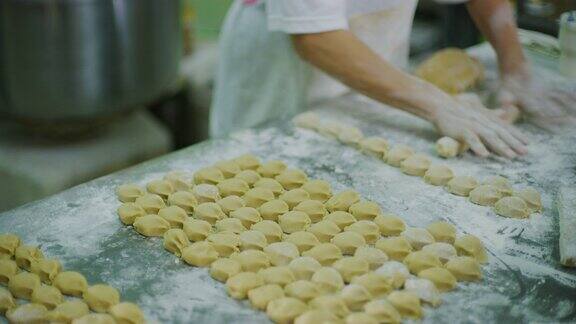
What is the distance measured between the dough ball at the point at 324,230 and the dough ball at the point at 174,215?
317 mm

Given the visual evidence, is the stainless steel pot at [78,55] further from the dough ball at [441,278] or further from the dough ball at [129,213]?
the dough ball at [441,278]

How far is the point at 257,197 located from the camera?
1.90 m

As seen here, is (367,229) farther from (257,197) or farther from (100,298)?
(100,298)

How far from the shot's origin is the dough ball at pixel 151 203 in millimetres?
1848

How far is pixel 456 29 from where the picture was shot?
11.1ft

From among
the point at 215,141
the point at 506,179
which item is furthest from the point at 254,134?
the point at 506,179

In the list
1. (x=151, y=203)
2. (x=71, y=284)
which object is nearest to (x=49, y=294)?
(x=71, y=284)

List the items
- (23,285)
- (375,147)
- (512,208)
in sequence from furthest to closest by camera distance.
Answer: (375,147) < (512,208) < (23,285)

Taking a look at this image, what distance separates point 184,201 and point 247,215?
179 millimetres

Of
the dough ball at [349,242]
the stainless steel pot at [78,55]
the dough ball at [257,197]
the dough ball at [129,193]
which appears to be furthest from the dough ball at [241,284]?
the stainless steel pot at [78,55]

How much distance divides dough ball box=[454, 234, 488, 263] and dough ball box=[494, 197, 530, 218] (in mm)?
186

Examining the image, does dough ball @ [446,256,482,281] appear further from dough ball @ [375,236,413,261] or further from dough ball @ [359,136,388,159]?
dough ball @ [359,136,388,159]

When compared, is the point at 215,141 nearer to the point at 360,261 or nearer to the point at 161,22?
the point at 360,261

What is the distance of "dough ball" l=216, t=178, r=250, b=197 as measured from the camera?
194 centimetres
